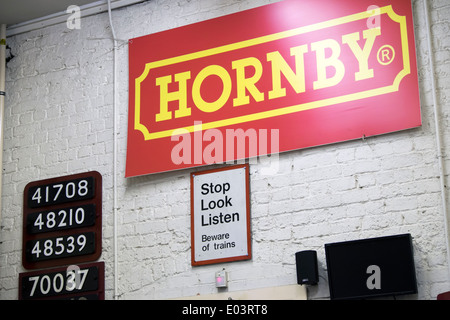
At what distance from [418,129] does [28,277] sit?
2720 mm

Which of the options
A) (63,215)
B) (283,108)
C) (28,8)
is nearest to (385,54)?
(283,108)

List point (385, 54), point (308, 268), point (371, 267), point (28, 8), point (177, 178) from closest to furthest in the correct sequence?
point (371, 267), point (308, 268), point (385, 54), point (177, 178), point (28, 8)

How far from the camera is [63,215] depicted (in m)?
5.25

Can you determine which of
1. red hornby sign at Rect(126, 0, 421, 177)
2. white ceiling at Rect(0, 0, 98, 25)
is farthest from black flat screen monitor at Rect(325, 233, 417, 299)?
white ceiling at Rect(0, 0, 98, 25)

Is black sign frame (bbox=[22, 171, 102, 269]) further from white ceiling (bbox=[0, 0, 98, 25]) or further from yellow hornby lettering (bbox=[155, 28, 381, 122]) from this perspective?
white ceiling (bbox=[0, 0, 98, 25])

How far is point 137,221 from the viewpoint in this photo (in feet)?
16.6

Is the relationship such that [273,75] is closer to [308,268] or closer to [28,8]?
[308,268]

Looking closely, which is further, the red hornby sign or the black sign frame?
the black sign frame

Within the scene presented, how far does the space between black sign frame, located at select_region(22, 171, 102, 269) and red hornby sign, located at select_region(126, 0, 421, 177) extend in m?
0.37

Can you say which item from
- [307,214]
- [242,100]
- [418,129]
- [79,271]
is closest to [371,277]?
[307,214]

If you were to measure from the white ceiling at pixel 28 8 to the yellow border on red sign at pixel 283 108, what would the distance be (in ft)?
3.09

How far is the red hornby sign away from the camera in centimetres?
452

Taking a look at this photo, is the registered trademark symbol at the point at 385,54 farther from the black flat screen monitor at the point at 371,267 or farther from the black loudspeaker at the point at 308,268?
the black loudspeaker at the point at 308,268

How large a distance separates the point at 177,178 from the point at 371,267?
1430mm
